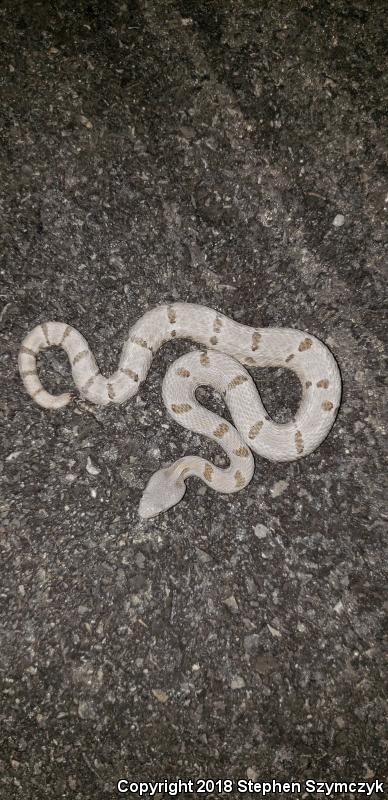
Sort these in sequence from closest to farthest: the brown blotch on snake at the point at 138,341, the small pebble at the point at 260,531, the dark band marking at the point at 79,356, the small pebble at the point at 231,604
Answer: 1. the small pebble at the point at 231,604
2. the small pebble at the point at 260,531
3. the dark band marking at the point at 79,356
4. the brown blotch on snake at the point at 138,341

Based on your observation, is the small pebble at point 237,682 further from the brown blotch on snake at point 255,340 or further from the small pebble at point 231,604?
the brown blotch on snake at point 255,340

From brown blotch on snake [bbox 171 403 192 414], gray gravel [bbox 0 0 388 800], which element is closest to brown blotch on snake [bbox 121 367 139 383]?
gray gravel [bbox 0 0 388 800]

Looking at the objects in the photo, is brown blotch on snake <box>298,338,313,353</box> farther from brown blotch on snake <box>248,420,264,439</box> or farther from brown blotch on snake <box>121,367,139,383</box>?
brown blotch on snake <box>121,367,139,383</box>

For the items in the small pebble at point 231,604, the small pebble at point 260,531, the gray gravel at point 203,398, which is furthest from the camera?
the small pebble at point 260,531

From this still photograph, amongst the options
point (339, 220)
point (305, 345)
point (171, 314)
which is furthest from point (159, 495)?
point (339, 220)

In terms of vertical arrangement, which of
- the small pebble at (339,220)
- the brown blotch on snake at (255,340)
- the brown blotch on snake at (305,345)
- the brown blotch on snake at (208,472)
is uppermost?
the small pebble at (339,220)

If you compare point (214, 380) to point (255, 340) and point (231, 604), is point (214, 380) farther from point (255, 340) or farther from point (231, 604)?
point (231, 604)

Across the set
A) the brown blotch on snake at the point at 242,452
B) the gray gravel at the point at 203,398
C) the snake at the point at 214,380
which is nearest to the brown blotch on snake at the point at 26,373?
the snake at the point at 214,380

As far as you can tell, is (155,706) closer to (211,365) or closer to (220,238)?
(211,365)
